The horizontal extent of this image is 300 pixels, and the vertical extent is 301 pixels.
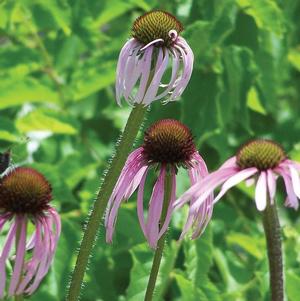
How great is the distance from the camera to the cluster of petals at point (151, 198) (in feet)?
4.03

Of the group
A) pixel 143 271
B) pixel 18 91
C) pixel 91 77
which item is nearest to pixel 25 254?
pixel 143 271

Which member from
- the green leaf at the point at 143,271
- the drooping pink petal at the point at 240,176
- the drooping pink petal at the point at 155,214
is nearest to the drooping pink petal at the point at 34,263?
the drooping pink petal at the point at 155,214

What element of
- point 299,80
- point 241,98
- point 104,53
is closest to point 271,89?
point 241,98

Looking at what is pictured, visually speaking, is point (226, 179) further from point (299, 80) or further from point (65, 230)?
point (299, 80)

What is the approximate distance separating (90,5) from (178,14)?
0.26 metres

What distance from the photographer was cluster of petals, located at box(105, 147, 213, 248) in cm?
123

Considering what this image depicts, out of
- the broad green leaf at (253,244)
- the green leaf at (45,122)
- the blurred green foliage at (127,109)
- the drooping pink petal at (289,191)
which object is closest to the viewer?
the drooping pink petal at (289,191)

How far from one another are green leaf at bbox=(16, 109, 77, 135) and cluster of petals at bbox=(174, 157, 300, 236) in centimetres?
110

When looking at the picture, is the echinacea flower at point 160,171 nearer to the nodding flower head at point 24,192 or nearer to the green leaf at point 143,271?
the nodding flower head at point 24,192

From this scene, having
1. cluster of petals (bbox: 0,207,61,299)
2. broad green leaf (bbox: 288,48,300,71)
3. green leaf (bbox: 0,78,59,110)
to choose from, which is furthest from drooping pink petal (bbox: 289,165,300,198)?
broad green leaf (bbox: 288,48,300,71)

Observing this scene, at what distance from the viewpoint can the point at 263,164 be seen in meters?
1.23

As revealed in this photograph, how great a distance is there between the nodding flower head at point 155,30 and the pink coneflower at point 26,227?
0.85 feet

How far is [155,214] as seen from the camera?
1.24 metres

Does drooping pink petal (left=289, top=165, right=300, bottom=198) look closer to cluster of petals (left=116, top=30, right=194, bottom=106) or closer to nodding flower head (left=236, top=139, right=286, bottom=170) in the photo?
nodding flower head (left=236, top=139, right=286, bottom=170)
